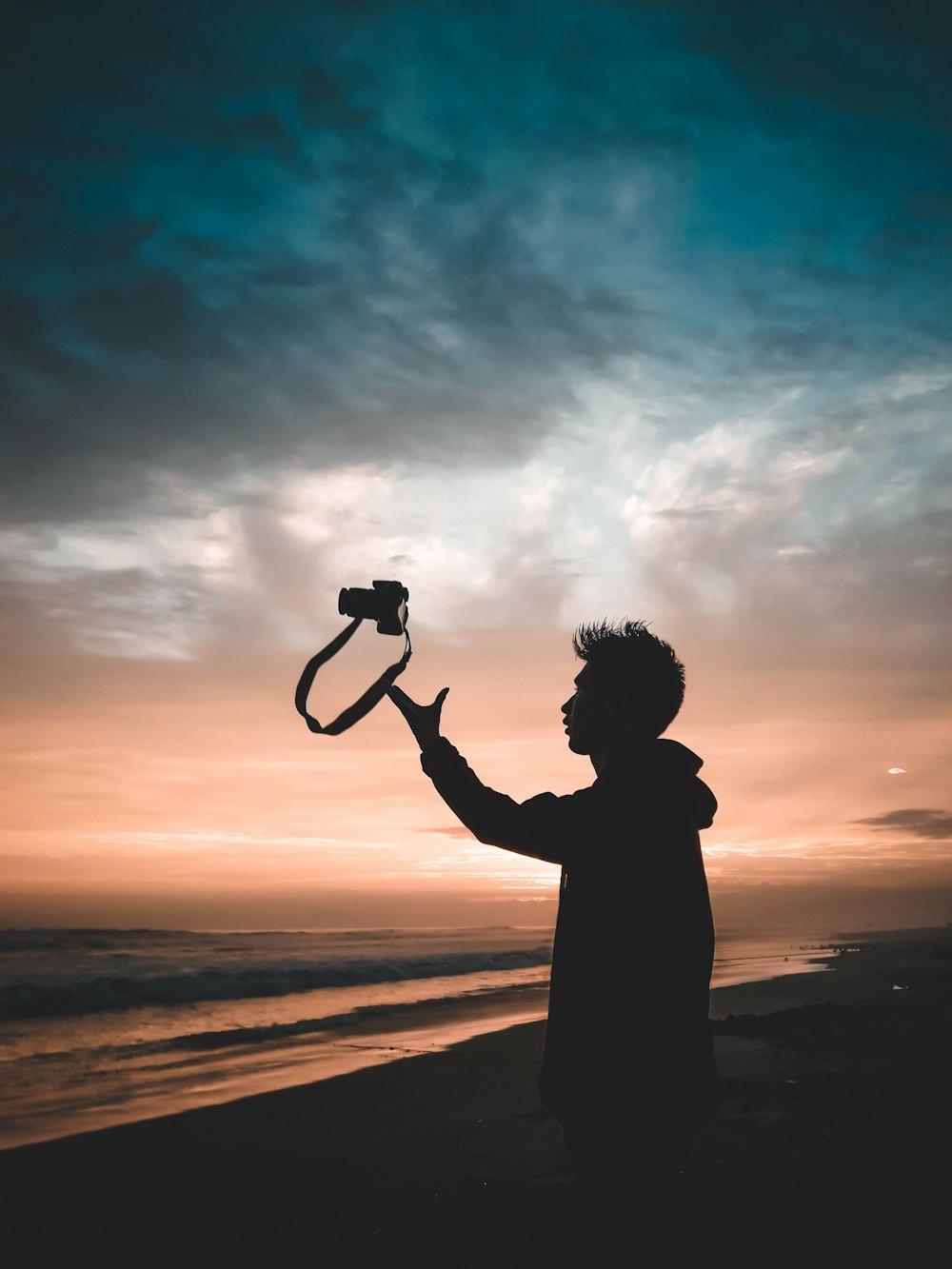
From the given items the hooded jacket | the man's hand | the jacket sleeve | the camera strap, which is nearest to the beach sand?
the hooded jacket

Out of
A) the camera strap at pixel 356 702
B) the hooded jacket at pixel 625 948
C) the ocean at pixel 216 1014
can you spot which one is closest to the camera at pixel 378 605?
the camera strap at pixel 356 702

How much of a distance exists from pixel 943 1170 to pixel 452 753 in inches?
167

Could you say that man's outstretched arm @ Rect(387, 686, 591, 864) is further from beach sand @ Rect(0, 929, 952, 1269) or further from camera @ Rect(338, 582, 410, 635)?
camera @ Rect(338, 582, 410, 635)

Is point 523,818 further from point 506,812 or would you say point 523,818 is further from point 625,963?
point 625,963

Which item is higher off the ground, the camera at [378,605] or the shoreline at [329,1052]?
the camera at [378,605]

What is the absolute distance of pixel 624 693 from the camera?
2.41 meters

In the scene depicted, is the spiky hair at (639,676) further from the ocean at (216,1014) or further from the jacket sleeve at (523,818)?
the ocean at (216,1014)

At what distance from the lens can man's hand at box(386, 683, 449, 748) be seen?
2441mm

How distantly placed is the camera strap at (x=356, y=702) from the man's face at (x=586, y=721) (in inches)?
23.9

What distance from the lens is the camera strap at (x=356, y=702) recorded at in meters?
2.77

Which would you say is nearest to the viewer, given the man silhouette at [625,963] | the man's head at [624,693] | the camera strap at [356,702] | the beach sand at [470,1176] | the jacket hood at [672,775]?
the man silhouette at [625,963]

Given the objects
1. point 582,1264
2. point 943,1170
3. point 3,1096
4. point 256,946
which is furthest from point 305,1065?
point 256,946

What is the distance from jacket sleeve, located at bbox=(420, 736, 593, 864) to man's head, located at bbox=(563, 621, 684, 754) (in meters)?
0.21

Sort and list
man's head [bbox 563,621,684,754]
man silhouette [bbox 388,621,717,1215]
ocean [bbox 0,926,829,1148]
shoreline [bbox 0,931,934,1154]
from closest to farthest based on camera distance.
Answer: man silhouette [bbox 388,621,717,1215] < man's head [bbox 563,621,684,754] < shoreline [bbox 0,931,934,1154] < ocean [bbox 0,926,829,1148]
